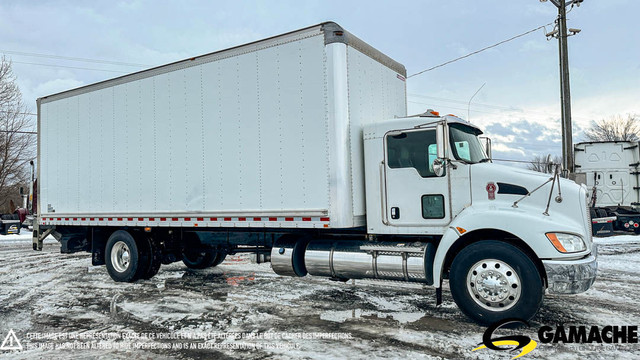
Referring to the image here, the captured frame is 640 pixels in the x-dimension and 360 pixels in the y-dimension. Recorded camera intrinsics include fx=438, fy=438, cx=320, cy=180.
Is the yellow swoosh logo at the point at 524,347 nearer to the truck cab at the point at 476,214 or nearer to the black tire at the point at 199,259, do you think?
the truck cab at the point at 476,214

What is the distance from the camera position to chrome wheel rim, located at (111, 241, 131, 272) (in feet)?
29.6

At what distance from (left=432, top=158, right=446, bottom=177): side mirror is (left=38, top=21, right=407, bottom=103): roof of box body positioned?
2226mm

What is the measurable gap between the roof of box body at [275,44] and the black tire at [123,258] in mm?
3123

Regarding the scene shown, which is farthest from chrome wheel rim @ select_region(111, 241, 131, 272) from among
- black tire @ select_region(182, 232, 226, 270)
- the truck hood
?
the truck hood

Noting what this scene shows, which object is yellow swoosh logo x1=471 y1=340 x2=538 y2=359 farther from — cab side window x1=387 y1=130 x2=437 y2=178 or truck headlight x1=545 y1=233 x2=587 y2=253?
cab side window x1=387 y1=130 x2=437 y2=178

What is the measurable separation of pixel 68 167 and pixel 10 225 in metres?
17.7

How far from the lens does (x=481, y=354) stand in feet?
14.8

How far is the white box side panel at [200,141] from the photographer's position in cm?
664

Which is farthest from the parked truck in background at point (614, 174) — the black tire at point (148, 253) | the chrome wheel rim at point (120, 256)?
the chrome wheel rim at point (120, 256)

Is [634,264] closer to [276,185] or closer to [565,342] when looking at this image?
[565,342]

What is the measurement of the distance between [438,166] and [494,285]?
165cm

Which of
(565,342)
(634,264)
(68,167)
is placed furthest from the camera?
(634,264)

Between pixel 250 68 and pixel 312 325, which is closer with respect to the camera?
pixel 312 325

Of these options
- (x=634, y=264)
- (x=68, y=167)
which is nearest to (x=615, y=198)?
(x=634, y=264)
